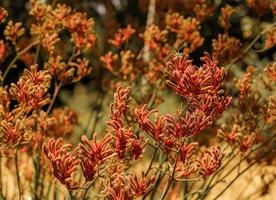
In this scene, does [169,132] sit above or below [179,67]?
below

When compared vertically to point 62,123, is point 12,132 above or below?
below

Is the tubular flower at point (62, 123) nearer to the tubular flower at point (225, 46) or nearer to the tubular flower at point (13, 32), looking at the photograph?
the tubular flower at point (13, 32)

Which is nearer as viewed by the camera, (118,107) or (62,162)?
(62,162)

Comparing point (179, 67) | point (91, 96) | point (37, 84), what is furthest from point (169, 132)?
point (91, 96)

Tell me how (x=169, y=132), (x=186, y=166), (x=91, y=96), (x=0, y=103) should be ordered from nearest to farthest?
(x=169, y=132) → (x=186, y=166) → (x=0, y=103) → (x=91, y=96)

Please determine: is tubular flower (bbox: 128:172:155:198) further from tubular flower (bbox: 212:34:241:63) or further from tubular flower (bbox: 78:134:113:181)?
tubular flower (bbox: 212:34:241:63)

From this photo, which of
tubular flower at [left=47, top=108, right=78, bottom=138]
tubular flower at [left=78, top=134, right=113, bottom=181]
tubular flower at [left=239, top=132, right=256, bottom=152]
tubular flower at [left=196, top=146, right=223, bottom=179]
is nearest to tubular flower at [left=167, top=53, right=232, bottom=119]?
tubular flower at [left=196, top=146, right=223, bottom=179]

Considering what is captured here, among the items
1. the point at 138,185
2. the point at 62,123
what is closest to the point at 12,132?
the point at 138,185

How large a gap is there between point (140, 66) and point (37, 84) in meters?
2.53

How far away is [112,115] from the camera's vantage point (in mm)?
2393

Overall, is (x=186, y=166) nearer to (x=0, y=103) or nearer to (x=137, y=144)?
(x=137, y=144)

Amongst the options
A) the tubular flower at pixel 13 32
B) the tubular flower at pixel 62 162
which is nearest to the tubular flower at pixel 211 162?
the tubular flower at pixel 62 162

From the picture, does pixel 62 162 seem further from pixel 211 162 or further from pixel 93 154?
pixel 211 162

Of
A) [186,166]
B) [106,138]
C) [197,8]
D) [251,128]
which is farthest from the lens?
[197,8]
